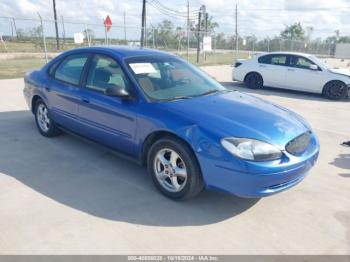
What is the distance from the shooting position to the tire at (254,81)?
485 inches

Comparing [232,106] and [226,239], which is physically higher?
[232,106]

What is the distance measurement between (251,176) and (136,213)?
1201mm

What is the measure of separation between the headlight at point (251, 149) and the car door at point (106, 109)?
122 centimetres

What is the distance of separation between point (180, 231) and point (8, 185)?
2.13 m

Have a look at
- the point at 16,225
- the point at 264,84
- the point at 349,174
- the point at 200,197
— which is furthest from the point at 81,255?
the point at 264,84

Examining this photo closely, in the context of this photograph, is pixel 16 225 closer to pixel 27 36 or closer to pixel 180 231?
pixel 180 231

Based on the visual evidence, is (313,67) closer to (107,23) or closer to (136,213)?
(136,213)

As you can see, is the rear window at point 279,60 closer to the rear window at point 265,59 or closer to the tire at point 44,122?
the rear window at point 265,59

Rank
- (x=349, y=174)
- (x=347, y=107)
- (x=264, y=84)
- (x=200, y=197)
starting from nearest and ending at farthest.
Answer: (x=200, y=197) < (x=349, y=174) < (x=347, y=107) < (x=264, y=84)

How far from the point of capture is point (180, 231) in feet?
10.5

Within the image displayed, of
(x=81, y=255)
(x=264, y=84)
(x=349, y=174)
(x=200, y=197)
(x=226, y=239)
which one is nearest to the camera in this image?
(x=81, y=255)

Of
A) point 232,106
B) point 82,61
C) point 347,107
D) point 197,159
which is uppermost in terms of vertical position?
point 82,61

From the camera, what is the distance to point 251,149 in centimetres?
321

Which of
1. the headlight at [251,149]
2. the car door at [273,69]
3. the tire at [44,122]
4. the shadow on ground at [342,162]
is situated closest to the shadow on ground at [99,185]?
the tire at [44,122]
